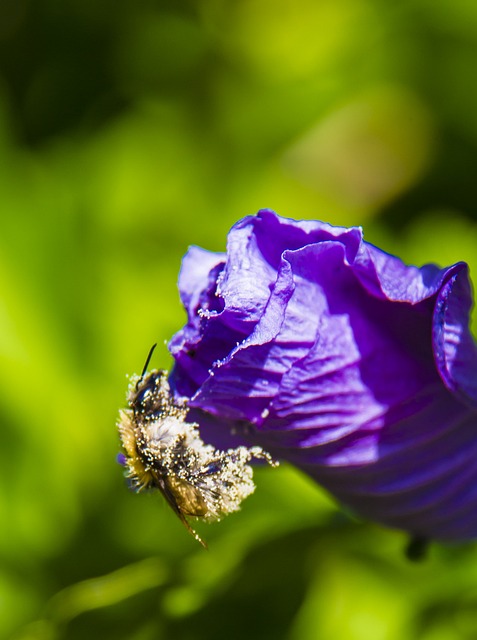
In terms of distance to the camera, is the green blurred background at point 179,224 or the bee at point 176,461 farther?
the green blurred background at point 179,224

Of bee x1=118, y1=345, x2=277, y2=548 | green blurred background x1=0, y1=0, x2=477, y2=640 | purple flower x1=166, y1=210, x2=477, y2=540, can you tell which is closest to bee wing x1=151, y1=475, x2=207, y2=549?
bee x1=118, y1=345, x2=277, y2=548

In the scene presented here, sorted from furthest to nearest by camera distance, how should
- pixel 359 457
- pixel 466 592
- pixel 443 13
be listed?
pixel 443 13 → pixel 466 592 → pixel 359 457

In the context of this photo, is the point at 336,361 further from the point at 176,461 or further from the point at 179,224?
the point at 179,224

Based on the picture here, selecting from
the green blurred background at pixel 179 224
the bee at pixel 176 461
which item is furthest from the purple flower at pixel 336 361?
the green blurred background at pixel 179 224

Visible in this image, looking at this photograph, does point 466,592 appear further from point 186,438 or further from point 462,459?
point 186,438

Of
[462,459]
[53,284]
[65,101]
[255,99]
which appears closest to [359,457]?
[462,459]

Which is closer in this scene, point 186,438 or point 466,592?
point 186,438

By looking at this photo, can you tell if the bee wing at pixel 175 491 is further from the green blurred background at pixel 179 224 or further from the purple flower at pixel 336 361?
the green blurred background at pixel 179 224
